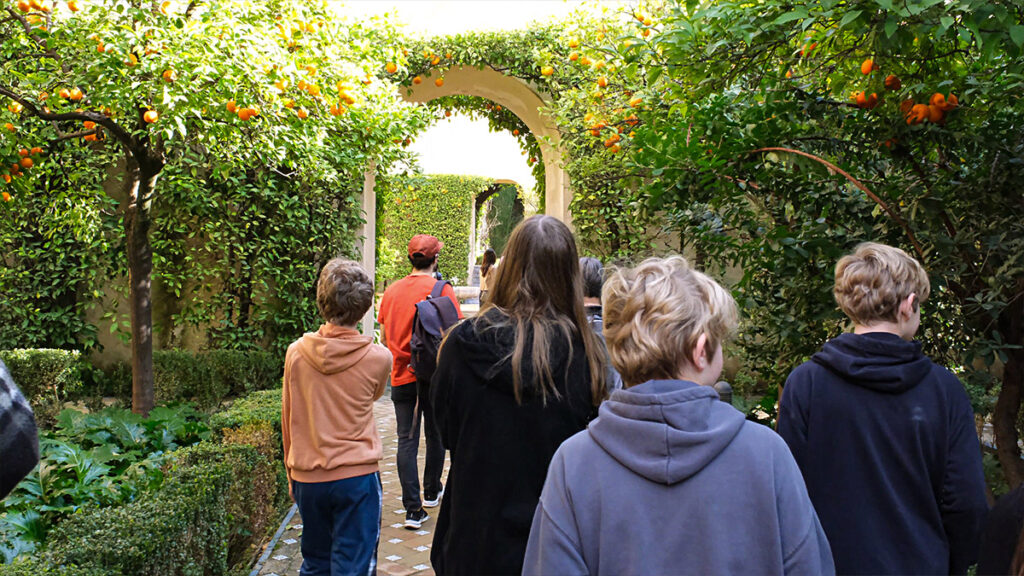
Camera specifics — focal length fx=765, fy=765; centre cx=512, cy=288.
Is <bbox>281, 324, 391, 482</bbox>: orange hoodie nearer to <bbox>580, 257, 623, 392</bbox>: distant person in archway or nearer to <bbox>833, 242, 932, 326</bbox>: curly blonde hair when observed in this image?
<bbox>580, 257, 623, 392</bbox>: distant person in archway

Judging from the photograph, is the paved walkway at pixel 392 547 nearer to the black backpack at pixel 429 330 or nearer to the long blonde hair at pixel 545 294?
the black backpack at pixel 429 330

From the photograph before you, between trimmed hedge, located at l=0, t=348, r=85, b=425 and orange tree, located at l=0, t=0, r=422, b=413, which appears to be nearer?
orange tree, located at l=0, t=0, r=422, b=413

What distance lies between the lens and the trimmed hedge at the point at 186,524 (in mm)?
2592

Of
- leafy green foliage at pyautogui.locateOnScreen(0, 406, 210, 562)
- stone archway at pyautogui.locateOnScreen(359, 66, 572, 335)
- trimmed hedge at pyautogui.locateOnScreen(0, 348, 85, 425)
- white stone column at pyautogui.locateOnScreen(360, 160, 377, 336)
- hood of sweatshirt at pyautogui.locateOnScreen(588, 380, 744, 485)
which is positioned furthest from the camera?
stone archway at pyautogui.locateOnScreen(359, 66, 572, 335)

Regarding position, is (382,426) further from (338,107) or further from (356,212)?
(338,107)

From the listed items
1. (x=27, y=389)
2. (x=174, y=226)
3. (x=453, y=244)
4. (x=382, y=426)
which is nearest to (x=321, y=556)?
(x=382, y=426)

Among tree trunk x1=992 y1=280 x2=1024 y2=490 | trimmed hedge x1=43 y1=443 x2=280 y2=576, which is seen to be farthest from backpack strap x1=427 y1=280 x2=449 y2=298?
tree trunk x1=992 y1=280 x2=1024 y2=490

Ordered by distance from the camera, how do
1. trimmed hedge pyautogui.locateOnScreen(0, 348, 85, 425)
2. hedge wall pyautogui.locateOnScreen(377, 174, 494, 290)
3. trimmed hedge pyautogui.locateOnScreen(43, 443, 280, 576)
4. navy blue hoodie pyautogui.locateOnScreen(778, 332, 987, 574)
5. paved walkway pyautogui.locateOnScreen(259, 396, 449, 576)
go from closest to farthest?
1. navy blue hoodie pyautogui.locateOnScreen(778, 332, 987, 574)
2. trimmed hedge pyautogui.locateOnScreen(43, 443, 280, 576)
3. paved walkway pyautogui.locateOnScreen(259, 396, 449, 576)
4. trimmed hedge pyautogui.locateOnScreen(0, 348, 85, 425)
5. hedge wall pyautogui.locateOnScreen(377, 174, 494, 290)

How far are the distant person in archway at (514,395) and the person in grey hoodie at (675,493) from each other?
63 centimetres

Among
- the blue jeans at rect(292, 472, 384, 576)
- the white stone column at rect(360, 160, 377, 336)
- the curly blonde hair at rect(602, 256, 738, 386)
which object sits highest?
the white stone column at rect(360, 160, 377, 336)

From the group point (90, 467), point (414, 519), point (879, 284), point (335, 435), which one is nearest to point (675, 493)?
point (879, 284)

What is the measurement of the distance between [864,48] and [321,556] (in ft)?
9.60

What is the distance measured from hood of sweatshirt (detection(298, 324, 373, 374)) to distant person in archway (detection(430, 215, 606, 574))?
1059 mm

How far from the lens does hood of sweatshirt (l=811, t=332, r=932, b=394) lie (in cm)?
191
